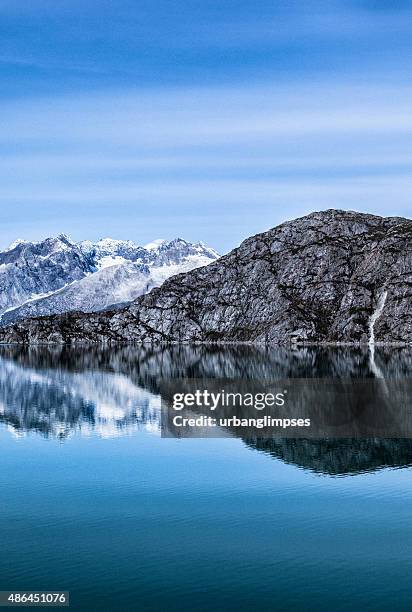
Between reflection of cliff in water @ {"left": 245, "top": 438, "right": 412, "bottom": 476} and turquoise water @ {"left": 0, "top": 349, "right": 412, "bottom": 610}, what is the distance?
1.07 ft

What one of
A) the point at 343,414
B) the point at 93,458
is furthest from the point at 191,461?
the point at 343,414

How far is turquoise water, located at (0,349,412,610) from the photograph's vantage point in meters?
65.4

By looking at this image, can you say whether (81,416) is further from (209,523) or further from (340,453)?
(209,523)

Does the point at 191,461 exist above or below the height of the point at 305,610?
above

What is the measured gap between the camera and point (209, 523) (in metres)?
83.9

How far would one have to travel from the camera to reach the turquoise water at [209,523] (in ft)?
215

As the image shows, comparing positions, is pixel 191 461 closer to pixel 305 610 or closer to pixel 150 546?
pixel 150 546

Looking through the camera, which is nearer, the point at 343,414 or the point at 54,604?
the point at 54,604

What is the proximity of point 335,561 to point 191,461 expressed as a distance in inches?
1944

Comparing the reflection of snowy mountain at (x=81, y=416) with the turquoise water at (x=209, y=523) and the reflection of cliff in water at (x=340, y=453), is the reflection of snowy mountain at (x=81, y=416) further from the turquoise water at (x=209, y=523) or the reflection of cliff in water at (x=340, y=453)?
the reflection of cliff in water at (x=340, y=453)

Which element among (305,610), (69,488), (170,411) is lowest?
(305,610)

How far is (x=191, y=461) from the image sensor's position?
119m

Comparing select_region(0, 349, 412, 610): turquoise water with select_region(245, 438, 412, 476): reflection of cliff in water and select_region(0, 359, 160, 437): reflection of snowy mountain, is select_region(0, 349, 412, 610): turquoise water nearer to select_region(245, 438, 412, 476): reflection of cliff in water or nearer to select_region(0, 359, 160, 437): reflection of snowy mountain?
select_region(245, 438, 412, 476): reflection of cliff in water

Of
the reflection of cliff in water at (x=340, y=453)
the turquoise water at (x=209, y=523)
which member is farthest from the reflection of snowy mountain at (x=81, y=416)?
the reflection of cliff in water at (x=340, y=453)
